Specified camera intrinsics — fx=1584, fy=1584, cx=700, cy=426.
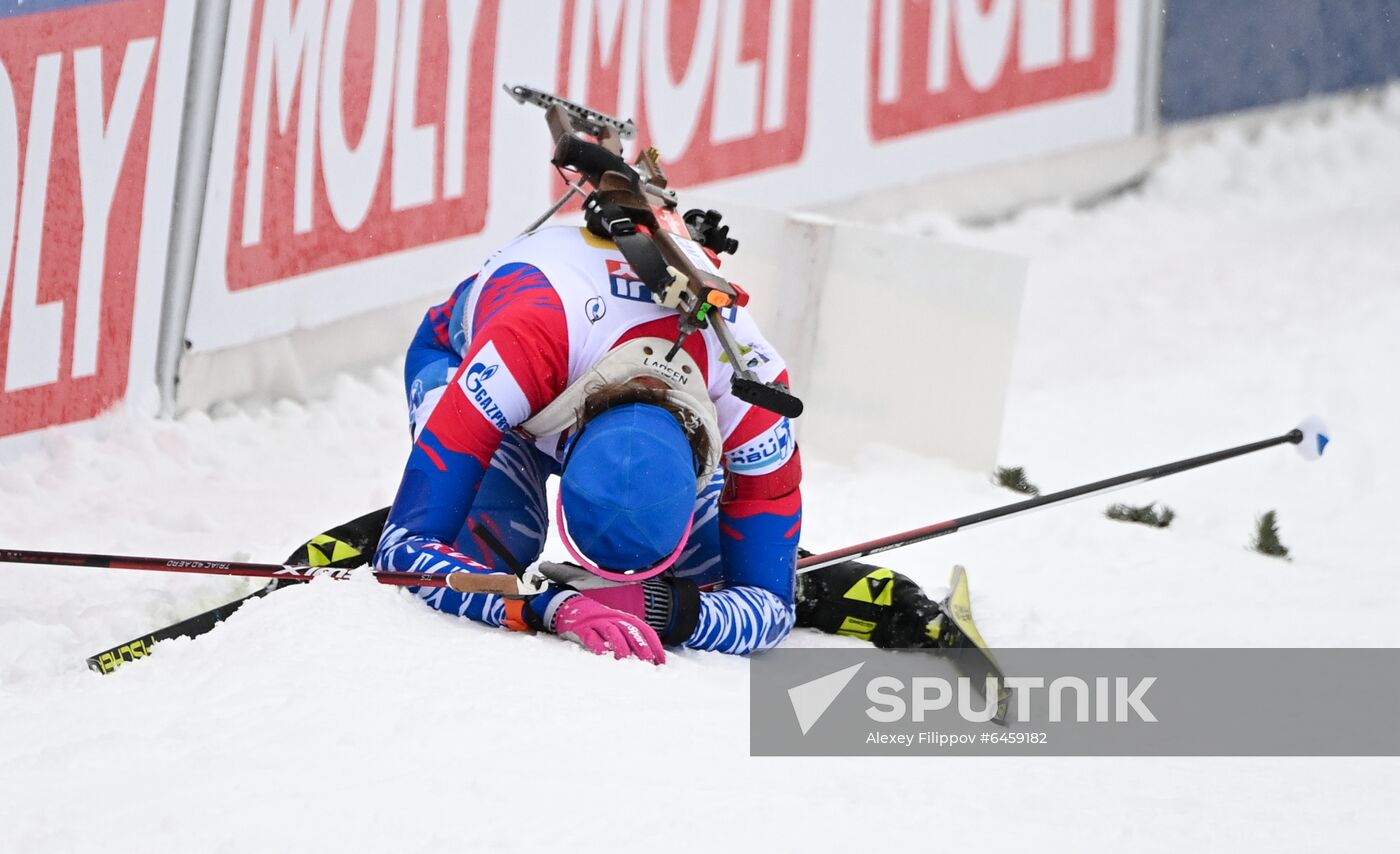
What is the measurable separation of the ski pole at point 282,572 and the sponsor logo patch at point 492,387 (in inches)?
13.9

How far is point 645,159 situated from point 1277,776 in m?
2.18

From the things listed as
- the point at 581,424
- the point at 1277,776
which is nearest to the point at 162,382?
the point at 581,424

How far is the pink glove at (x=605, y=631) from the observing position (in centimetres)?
305

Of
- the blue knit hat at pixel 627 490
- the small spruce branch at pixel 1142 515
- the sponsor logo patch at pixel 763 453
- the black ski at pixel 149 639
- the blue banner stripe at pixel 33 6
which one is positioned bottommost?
the black ski at pixel 149 639

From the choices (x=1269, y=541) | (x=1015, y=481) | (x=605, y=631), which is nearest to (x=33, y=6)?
(x=605, y=631)

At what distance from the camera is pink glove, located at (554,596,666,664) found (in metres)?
3.05

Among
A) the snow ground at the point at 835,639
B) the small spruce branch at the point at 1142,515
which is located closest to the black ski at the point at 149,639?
the snow ground at the point at 835,639

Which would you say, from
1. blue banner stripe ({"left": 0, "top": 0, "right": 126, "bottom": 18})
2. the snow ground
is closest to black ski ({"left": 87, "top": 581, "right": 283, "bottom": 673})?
the snow ground

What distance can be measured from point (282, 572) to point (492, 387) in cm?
60

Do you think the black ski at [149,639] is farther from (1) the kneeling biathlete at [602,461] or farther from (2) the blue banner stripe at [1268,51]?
(2) the blue banner stripe at [1268,51]

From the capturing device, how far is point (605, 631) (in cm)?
307

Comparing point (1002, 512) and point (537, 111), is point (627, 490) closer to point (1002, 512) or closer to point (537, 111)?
point (1002, 512)

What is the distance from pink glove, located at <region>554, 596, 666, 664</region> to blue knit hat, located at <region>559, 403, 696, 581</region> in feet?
0.41

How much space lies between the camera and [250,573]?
3.31 metres
